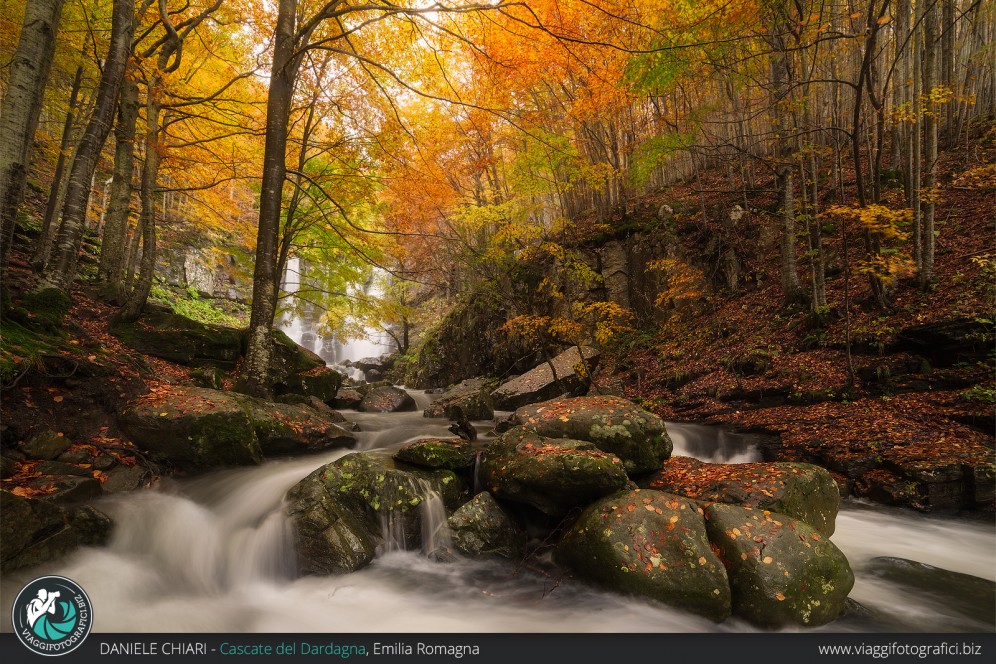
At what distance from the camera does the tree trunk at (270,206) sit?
6480 mm

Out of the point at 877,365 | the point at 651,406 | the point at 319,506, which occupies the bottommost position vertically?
the point at 319,506

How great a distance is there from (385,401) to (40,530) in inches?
354

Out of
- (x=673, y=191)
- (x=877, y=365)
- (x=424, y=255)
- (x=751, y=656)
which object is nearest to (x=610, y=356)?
(x=877, y=365)

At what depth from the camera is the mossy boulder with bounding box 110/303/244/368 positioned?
657cm

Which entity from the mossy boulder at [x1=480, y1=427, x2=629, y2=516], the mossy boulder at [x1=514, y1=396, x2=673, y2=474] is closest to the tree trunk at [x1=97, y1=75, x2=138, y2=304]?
the mossy boulder at [x1=480, y1=427, x2=629, y2=516]

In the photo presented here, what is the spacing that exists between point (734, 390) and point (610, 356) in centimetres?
419

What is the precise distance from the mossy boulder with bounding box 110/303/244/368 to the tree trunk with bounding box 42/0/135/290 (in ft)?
4.50

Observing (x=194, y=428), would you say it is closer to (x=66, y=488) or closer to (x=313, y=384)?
(x=66, y=488)

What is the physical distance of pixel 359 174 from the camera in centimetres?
965

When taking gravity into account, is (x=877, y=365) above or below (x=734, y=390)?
above

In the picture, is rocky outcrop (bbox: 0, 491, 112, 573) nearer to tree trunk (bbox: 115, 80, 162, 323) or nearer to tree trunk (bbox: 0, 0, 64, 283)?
tree trunk (bbox: 0, 0, 64, 283)

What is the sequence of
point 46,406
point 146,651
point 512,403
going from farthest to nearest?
point 512,403 < point 46,406 < point 146,651

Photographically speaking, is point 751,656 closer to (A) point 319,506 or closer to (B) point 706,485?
Answer: (B) point 706,485

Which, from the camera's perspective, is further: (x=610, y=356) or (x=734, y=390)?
(x=610, y=356)
